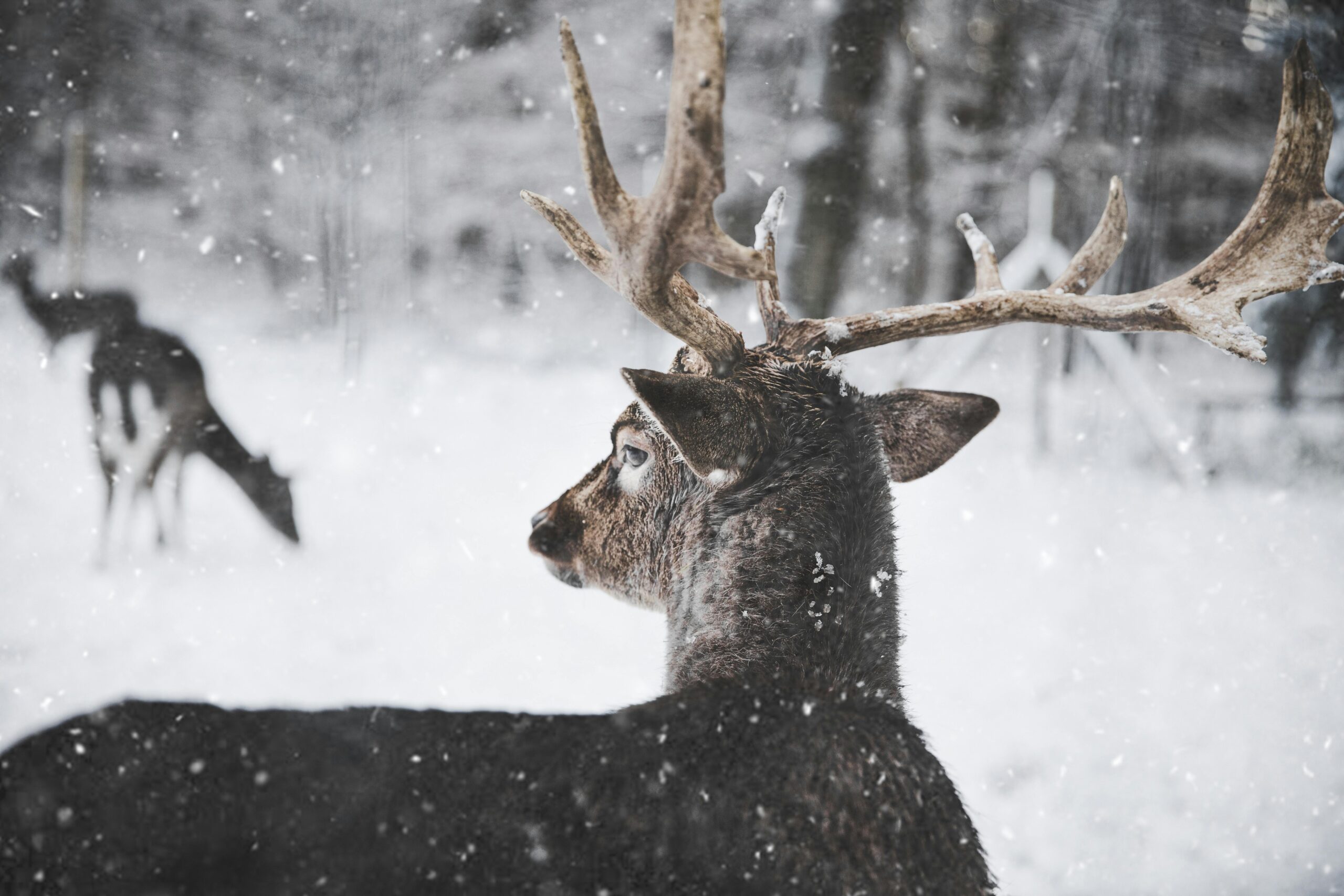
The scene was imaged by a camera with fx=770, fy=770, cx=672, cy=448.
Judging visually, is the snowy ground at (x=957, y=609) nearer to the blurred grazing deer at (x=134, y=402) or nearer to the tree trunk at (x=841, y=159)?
the blurred grazing deer at (x=134, y=402)

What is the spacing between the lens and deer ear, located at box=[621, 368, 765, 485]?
2.65 ft

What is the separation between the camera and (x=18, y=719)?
1776 millimetres

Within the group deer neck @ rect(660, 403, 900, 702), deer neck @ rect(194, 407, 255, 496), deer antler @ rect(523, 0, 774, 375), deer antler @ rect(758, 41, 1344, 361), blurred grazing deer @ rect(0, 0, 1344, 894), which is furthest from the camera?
deer neck @ rect(194, 407, 255, 496)

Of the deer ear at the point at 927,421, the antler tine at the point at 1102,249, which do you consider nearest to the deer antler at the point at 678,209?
the deer ear at the point at 927,421

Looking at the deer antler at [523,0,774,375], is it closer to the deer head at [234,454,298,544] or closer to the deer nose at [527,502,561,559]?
the deer nose at [527,502,561,559]

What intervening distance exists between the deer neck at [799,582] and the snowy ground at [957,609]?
3.96 feet

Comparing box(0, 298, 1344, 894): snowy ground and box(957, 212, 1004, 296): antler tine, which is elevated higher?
box(957, 212, 1004, 296): antler tine

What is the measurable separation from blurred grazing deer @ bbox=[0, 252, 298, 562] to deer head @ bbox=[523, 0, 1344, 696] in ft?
4.43

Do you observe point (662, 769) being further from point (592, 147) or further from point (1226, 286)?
point (1226, 286)

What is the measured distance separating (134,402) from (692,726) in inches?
71.0

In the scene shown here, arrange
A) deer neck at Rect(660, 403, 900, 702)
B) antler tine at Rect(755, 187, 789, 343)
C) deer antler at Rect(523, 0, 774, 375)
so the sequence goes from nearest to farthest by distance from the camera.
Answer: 1. deer antler at Rect(523, 0, 774, 375)
2. deer neck at Rect(660, 403, 900, 702)
3. antler tine at Rect(755, 187, 789, 343)

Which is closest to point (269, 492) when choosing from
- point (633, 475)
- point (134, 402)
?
point (134, 402)

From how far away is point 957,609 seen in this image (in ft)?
7.61

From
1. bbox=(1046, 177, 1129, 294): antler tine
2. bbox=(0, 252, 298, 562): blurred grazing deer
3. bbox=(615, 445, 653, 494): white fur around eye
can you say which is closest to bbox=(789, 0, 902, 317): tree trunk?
bbox=(1046, 177, 1129, 294): antler tine
